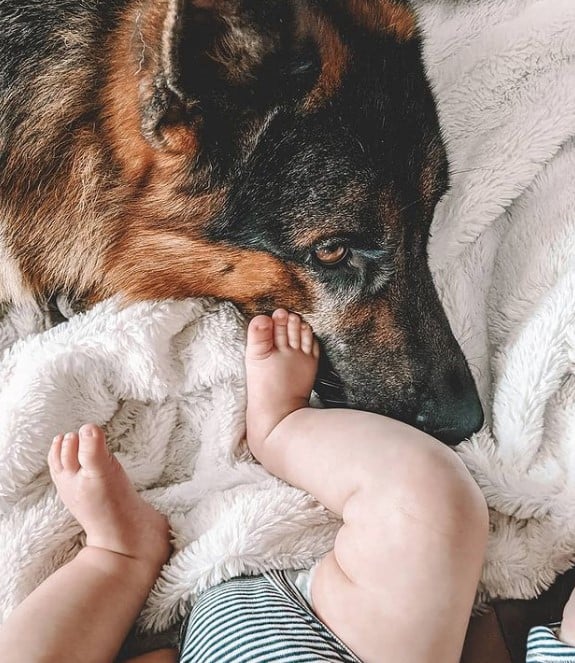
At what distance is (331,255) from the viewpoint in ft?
4.00

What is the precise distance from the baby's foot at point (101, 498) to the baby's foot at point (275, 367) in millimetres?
237

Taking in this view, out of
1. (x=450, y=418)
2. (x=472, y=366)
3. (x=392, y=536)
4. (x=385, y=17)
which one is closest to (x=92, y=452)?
(x=392, y=536)

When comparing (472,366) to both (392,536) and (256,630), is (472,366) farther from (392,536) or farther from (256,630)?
(256,630)

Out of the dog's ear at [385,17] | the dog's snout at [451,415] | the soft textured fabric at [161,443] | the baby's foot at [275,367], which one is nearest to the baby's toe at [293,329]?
the baby's foot at [275,367]

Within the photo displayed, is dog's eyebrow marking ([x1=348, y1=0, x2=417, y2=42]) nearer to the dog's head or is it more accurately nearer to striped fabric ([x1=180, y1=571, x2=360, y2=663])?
the dog's head

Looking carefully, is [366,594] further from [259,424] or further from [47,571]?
[47,571]

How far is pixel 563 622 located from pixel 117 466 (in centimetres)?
72

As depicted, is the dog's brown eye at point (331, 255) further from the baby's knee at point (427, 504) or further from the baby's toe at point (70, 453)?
the baby's toe at point (70, 453)

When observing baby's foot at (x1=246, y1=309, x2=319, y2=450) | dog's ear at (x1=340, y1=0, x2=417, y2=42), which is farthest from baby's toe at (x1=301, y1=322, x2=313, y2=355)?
dog's ear at (x1=340, y1=0, x2=417, y2=42)

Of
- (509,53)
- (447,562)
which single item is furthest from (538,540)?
(509,53)

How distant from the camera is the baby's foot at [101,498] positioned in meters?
1.17

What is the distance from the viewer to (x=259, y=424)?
1315 mm

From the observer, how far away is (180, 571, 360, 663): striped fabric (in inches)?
40.7

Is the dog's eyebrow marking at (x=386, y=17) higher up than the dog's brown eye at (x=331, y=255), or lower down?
higher up
